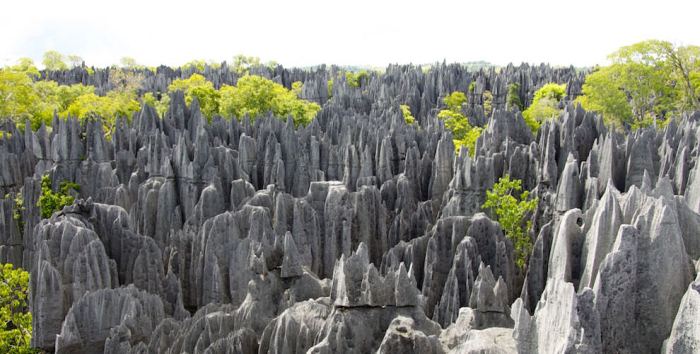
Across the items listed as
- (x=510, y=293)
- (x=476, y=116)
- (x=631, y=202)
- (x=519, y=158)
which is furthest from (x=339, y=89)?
(x=631, y=202)

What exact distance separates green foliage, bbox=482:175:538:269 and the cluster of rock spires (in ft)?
2.40

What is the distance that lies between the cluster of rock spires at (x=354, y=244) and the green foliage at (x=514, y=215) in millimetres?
732

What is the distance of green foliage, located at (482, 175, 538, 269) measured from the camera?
21.2 metres

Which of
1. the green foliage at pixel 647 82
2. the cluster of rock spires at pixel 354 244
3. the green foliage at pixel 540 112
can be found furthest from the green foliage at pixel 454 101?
the cluster of rock spires at pixel 354 244

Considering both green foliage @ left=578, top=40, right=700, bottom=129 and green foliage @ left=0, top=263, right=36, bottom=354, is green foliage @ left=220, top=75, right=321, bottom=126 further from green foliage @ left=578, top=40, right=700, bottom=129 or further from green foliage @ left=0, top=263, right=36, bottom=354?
green foliage @ left=0, top=263, right=36, bottom=354

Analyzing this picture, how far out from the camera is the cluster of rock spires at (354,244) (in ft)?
30.6

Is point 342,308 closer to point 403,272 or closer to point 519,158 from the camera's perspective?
point 403,272

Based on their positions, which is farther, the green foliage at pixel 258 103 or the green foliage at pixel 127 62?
the green foliage at pixel 127 62

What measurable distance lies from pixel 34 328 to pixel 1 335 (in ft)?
4.86

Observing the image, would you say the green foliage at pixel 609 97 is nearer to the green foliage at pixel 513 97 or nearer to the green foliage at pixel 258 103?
the green foliage at pixel 513 97

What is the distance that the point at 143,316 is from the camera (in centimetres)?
1628

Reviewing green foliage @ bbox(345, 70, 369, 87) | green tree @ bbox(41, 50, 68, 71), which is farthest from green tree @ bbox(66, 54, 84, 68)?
green foliage @ bbox(345, 70, 369, 87)

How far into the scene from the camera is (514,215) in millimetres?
21703

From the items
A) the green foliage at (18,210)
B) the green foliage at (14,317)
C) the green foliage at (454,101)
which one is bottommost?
the green foliage at (14,317)
